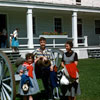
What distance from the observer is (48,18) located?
24.0 m

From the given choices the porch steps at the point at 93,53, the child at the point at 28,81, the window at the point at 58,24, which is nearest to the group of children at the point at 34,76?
the child at the point at 28,81

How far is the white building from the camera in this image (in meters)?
19.5

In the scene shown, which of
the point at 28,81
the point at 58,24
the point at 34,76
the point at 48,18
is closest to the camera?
the point at 28,81

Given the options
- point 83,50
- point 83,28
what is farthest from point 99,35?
point 83,50

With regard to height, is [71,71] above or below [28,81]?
above

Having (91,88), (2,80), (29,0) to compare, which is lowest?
(91,88)

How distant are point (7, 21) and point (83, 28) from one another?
8.70 meters

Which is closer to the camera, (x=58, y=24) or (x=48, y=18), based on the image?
(x=48, y=18)

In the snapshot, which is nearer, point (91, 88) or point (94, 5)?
point (91, 88)

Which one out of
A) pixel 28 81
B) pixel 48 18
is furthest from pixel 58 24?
pixel 28 81

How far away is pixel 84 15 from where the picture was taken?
26844 mm

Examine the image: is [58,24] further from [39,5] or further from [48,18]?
[39,5]

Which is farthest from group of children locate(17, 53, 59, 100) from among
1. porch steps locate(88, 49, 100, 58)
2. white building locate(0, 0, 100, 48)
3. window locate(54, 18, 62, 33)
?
window locate(54, 18, 62, 33)

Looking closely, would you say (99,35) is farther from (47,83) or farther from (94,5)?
(47,83)
